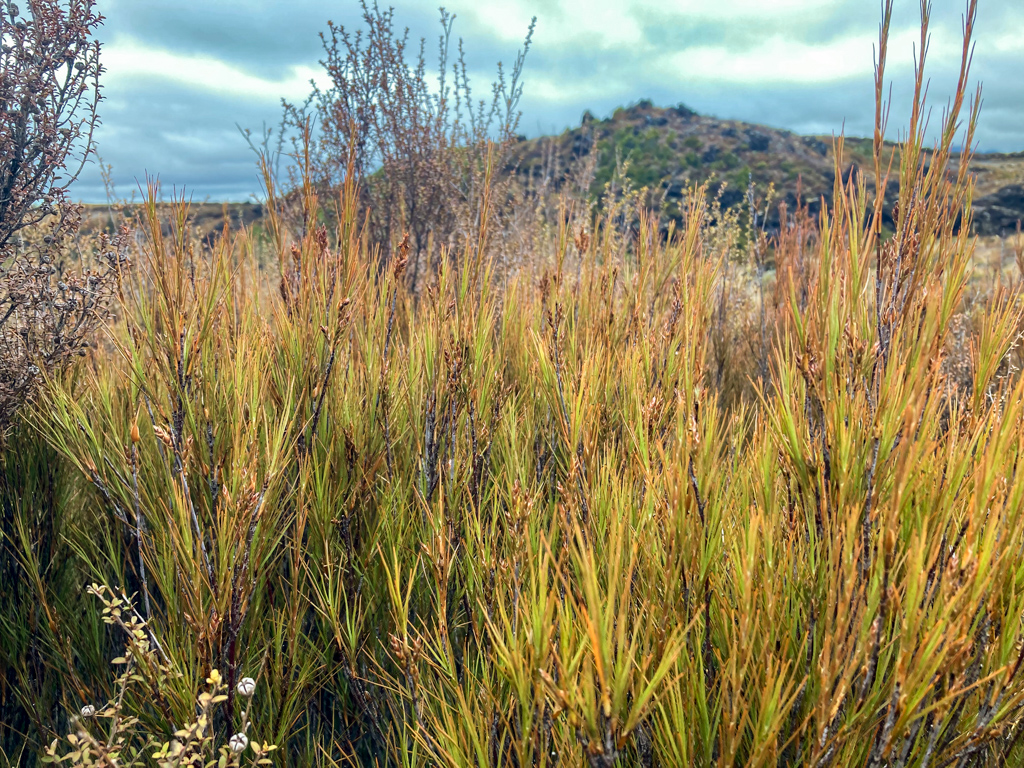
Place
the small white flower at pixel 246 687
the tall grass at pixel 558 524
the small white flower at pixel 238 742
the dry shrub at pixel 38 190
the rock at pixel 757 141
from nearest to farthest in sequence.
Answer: the tall grass at pixel 558 524
the small white flower at pixel 238 742
the small white flower at pixel 246 687
the dry shrub at pixel 38 190
the rock at pixel 757 141

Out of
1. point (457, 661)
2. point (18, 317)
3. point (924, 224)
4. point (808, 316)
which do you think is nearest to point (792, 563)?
point (808, 316)

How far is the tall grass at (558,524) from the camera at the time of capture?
905mm

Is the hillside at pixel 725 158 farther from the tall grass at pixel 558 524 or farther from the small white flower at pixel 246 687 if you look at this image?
the small white flower at pixel 246 687

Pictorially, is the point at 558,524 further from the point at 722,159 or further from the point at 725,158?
the point at 725,158

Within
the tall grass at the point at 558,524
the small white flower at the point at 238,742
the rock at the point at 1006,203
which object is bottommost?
the small white flower at the point at 238,742

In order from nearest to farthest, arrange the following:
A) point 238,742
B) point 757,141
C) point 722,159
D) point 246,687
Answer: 1. point 238,742
2. point 246,687
3. point 722,159
4. point 757,141

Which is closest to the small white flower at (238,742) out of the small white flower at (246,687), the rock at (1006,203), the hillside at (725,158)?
the small white flower at (246,687)

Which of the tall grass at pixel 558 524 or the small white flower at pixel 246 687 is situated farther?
the small white flower at pixel 246 687

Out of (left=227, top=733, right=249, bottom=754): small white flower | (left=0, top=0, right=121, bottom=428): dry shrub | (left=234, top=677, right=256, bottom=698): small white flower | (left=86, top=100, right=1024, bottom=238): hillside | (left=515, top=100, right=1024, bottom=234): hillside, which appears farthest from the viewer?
(left=515, top=100, right=1024, bottom=234): hillside

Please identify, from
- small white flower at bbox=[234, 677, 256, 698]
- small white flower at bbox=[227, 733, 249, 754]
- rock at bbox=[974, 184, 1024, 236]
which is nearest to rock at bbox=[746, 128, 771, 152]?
rock at bbox=[974, 184, 1024, 236]

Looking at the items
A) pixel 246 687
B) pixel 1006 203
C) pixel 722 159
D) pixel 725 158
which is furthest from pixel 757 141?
pixel 246 687

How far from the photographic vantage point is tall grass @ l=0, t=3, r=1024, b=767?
905 millimetres

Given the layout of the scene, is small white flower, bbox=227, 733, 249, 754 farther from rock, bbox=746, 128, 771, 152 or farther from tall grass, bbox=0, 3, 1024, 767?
rock, bbox=746, 128, 771, 152

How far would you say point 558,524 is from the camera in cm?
160
